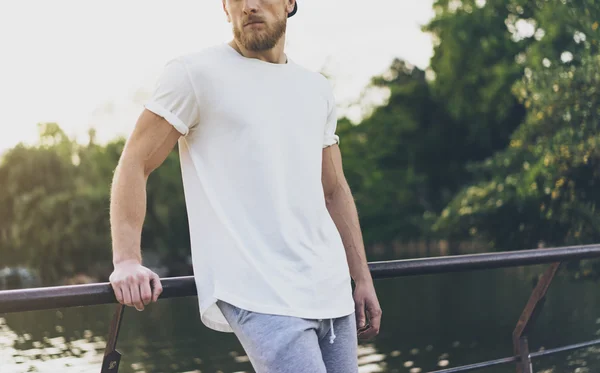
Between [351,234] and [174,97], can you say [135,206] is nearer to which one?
[174,97]

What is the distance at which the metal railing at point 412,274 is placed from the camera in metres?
1.55

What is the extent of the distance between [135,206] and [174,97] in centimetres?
24

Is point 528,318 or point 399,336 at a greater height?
point 528,318

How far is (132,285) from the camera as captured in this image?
1.59m

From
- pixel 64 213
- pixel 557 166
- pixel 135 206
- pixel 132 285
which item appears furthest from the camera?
pixel 64 213

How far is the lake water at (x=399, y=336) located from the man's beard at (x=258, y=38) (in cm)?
1254

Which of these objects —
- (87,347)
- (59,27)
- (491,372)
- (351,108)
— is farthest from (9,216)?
(491,372)

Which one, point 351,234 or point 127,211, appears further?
point 351,234

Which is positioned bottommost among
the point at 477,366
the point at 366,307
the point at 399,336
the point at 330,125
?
the point at 399,336

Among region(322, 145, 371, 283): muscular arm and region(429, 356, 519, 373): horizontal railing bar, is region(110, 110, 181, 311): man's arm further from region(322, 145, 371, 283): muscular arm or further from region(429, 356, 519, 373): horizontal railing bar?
region(429, 356, 519, 373): horizontal railing bar

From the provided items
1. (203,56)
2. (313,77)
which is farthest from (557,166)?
(203,56)

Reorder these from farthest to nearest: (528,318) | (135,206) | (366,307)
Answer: (528,318) < (366,307) < (135,206)

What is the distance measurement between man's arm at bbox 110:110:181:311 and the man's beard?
0.26 metres

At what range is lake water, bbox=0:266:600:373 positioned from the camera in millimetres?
17438
